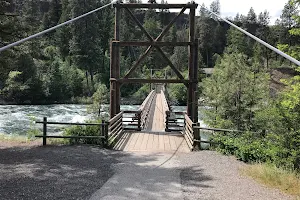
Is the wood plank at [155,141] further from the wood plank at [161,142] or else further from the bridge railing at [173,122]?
the bridge railing at [173,122]

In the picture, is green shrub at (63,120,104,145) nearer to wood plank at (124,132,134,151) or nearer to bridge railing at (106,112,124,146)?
bridge railing at (106,112,124,146)

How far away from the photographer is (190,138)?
8852 mm

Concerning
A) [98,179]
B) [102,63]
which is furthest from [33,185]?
[102,63]

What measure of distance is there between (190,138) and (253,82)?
7.94m

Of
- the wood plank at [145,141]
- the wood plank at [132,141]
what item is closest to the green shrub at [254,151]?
the wood plank at [145,141]

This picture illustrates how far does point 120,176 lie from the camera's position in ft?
18.9

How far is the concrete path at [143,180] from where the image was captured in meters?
4.73

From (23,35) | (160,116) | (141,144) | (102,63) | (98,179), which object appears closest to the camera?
(98,179)

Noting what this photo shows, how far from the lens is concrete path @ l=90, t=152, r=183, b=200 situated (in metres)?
4.73

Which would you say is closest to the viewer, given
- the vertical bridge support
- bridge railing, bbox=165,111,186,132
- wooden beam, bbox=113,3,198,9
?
wooden beam, bbox=113,3,198,9

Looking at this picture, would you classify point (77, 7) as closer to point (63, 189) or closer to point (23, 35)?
point (23, 35)

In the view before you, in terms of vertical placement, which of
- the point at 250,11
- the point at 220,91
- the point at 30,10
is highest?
the point at 250,11

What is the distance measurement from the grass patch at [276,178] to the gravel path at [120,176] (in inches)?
7.6

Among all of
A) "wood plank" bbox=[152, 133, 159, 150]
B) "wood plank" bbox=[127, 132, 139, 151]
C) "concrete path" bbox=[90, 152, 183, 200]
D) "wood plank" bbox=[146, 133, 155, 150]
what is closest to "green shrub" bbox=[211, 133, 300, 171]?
"concrete path" bbox=[90, 152, 183, 200]
